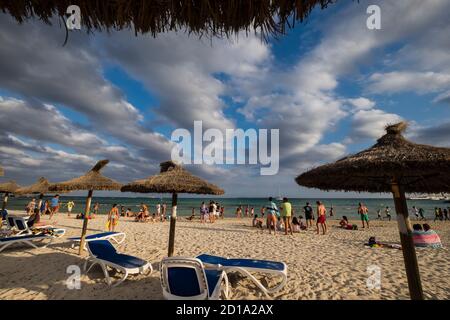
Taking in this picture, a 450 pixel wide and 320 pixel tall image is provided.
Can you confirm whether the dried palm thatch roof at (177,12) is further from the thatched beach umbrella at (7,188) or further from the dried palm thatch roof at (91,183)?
the thatched beach umbrella at (7,188)

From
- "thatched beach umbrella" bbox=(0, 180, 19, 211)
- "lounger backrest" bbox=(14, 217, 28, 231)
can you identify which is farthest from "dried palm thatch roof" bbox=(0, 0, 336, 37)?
"thatched beach umbrella" bbox=(0, 180, 19, 211)

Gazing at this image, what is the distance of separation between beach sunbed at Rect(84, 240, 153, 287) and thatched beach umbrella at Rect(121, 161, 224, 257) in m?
0.83

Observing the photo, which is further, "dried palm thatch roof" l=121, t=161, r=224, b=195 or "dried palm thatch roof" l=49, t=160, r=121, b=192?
"dried palm thatch roof" l=49, t=160, r=121, b=192

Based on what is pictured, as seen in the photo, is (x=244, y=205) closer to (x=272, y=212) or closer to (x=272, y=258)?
(x=272, y=212)

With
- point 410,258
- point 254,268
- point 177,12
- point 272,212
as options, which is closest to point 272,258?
point 254,268

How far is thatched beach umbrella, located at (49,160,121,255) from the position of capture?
287 inches

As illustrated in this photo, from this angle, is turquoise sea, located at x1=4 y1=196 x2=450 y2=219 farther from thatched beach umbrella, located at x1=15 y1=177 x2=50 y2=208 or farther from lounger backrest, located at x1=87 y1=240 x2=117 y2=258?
lounger backrest, located at x1=87 y1=240 x2=117 y2=258

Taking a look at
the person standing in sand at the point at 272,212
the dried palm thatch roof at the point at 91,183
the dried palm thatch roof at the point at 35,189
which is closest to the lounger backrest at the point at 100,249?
the dried palm thatch roof at the point at 91,183

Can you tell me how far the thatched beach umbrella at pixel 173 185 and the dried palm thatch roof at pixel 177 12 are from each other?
355cm

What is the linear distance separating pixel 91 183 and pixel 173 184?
352 centimetres

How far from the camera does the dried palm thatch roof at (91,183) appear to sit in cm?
734
